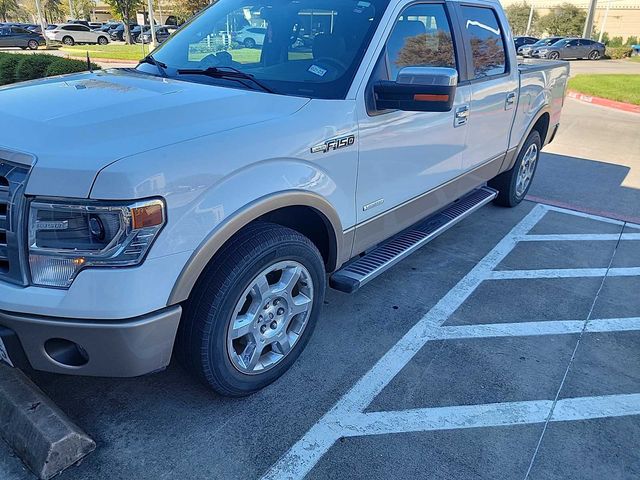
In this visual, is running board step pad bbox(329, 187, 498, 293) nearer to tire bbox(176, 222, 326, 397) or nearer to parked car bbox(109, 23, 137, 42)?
tire bbox(176, 222, 326, 397)

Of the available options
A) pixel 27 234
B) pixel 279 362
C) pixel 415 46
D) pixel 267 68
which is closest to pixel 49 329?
pixel 27 234

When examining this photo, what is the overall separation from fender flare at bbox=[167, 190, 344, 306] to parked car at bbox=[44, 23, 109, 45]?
143 feet

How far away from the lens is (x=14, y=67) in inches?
401

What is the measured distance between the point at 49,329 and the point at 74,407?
846 millimetres

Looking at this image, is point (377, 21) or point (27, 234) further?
point (377, 21)

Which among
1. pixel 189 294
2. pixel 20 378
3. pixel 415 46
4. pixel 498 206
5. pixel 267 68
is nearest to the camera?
pixel 189 294

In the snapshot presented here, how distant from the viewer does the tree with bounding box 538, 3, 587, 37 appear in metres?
60.2

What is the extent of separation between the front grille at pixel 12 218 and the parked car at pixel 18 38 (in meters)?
37.4

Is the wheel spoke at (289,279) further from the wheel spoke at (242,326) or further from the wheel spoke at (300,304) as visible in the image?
the wheel spoke at (242,326)

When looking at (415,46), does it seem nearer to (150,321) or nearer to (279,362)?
(279,362)

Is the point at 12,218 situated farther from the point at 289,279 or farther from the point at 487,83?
the point at 487,83

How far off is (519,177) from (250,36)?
12.2 ft

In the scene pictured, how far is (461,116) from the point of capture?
13.1 feet

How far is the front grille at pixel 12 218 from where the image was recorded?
6.68 feet
